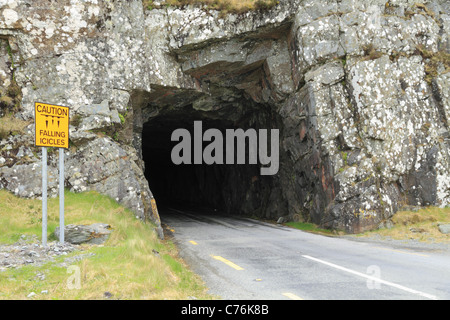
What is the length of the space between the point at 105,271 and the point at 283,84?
49.9 feet

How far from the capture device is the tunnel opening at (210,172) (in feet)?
85.2

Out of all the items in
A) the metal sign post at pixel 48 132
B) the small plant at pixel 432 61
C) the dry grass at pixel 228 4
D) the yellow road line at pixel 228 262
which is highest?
the dry grass at pixel 228 4

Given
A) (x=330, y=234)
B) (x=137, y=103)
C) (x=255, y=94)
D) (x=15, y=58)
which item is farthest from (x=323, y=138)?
(x=15, y=58)

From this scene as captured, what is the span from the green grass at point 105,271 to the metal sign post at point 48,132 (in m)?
1.27

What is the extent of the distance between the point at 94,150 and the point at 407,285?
12384 mm

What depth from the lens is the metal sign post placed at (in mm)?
9289

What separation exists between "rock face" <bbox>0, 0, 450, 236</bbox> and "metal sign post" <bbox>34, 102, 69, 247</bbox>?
5029mm

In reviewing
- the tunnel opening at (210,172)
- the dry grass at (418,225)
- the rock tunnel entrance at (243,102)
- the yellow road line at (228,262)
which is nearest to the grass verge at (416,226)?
the dry grass at (418,225)

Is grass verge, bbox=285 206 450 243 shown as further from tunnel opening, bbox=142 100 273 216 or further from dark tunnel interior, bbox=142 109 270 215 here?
dark tunnel interior, bbox=142 109 270 215

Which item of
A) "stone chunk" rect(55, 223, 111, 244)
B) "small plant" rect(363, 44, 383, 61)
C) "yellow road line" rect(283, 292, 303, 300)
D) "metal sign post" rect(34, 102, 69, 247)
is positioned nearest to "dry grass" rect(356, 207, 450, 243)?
"small plant" rect(363, 44, 383, 61)

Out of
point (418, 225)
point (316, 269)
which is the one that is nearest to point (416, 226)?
point (418, 225)

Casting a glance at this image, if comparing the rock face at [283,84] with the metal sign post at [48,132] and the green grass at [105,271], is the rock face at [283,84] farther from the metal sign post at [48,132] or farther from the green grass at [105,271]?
the metal sign post at [48,132]
